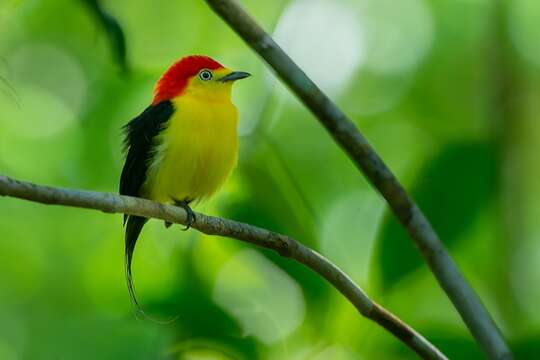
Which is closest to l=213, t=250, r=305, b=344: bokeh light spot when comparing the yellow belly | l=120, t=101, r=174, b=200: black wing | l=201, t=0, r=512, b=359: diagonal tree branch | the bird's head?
l=201, t=0, r=512, b=359: diagonal tree branch

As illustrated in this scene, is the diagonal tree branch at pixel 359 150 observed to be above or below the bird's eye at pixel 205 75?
above

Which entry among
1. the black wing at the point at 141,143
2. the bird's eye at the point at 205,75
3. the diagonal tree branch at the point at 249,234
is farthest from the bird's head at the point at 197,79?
the diagonal tree branch at the point at 249,234

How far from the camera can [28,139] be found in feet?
20.0

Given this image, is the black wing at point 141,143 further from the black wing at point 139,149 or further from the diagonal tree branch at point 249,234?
the diagonal tree branch at point 249,234

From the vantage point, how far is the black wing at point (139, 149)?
417 cm

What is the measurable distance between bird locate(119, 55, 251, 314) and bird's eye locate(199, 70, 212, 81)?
15 centimetres

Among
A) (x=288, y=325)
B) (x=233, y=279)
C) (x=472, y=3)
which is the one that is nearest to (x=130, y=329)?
(x=233, y=279)

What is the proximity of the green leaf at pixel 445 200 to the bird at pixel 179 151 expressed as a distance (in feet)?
4.97

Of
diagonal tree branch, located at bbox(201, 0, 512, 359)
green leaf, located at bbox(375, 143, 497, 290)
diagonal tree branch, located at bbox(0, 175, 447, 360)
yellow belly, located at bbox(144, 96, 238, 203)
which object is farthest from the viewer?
yellow belly, located at bbox(144, 96, 238, 203)

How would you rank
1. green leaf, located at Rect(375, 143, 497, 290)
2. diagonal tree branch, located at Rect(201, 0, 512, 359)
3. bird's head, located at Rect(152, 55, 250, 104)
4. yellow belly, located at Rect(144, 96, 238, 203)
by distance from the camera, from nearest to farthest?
diagonal tree branch, located at Rect(201, 0, 512, 359) < green leaf, located at Rect(375, 143, 497, 290) < yellow belly, located at Rect(144, 96, 238, 203) < bird's head, located at Rect(152, 55, 250, 104)

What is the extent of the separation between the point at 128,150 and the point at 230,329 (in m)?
1.97

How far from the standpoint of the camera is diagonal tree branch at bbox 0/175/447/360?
2.12m

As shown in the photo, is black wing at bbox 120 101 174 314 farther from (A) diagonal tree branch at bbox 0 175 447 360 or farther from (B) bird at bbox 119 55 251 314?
(A) diagonal tree branch at bbox 0 175 447 360

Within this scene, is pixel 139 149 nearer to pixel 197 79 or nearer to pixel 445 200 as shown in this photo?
pixel 197 79
